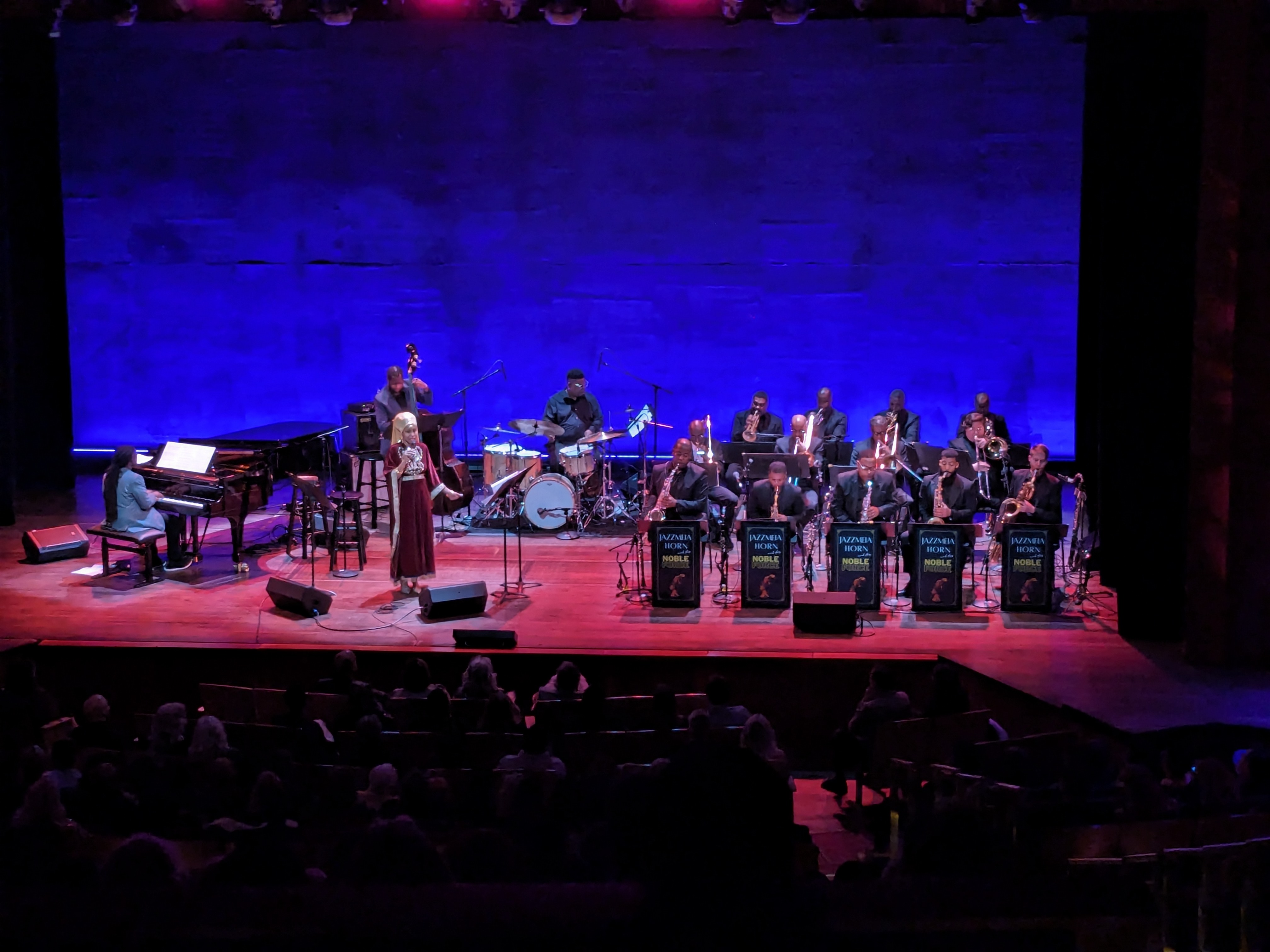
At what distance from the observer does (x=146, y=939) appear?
183 centimetres

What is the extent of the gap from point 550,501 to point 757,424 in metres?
2.44

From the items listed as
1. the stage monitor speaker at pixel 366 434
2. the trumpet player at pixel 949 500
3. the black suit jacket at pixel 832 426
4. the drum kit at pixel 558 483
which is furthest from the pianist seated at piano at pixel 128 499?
the black suit jacket at pixel 832 426

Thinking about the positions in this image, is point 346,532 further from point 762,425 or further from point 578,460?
point 762,425

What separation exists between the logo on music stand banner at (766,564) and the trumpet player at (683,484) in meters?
1.08

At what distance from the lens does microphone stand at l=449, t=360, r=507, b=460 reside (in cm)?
1459

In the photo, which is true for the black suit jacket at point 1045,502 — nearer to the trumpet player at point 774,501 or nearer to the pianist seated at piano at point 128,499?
the trumpet player at point 774,501

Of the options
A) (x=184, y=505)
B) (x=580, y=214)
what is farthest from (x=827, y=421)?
(x=184, y=505)

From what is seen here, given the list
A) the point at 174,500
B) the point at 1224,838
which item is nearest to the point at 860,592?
the point at 174,500

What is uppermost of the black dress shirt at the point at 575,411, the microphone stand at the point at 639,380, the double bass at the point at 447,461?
the microphone stand at the point at 639,380

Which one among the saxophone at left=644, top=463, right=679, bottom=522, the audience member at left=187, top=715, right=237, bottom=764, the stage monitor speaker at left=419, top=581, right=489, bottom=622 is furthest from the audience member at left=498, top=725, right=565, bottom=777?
the saxophone at left=644, top=463, right=679, bottom=522

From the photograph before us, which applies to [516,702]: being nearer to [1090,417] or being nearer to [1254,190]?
[1254,190]

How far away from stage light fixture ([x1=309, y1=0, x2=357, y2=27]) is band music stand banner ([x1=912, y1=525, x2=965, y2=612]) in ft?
19.1

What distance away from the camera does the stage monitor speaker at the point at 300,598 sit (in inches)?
379

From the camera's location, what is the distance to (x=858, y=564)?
9.92m
